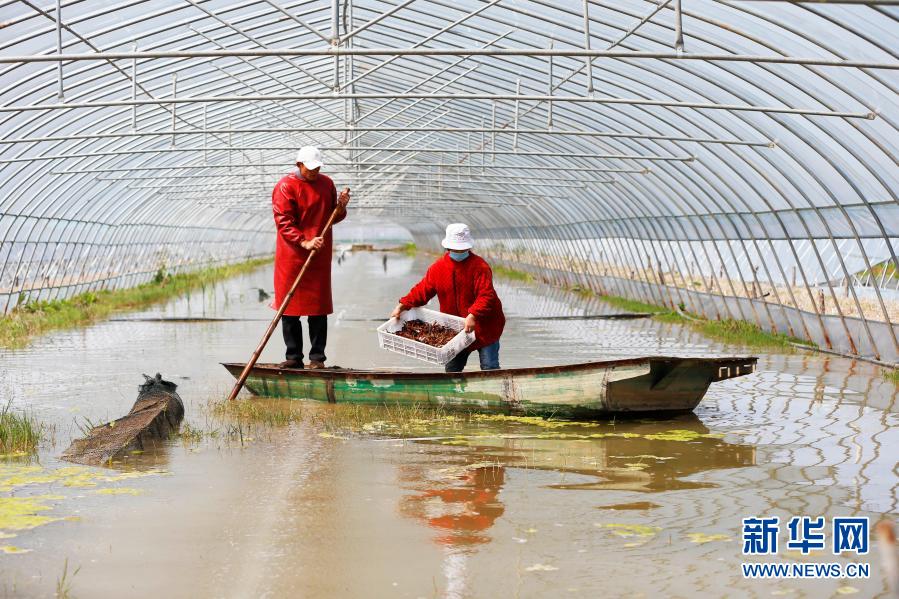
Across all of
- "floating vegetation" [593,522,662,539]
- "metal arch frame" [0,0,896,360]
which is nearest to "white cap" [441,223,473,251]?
"metal arch frame" [0,0,896,360]

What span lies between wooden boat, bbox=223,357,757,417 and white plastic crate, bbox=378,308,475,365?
0.36 meters

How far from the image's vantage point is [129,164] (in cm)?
2739

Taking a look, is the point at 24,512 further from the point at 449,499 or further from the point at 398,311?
the point at 398,311

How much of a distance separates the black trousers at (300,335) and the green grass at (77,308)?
7.43m

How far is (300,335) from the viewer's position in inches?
445

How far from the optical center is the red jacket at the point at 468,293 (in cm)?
1022

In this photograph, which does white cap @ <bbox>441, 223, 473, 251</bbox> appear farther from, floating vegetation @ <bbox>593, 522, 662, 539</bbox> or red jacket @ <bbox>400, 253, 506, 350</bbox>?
floating vegetation @ <bbox>593, 522, 662, 539</bbox>

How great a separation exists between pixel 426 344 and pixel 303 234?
1591 mm

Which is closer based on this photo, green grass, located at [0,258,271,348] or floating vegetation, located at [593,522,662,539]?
floating vegetation, located at [593,522,662,539]

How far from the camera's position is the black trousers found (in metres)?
11.1

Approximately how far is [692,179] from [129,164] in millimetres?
13949

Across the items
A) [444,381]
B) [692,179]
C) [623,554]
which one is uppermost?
[692,179]

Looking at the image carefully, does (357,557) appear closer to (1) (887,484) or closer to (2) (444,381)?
(1) (887,484)

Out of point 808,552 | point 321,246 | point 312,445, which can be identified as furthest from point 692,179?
point 808,552
